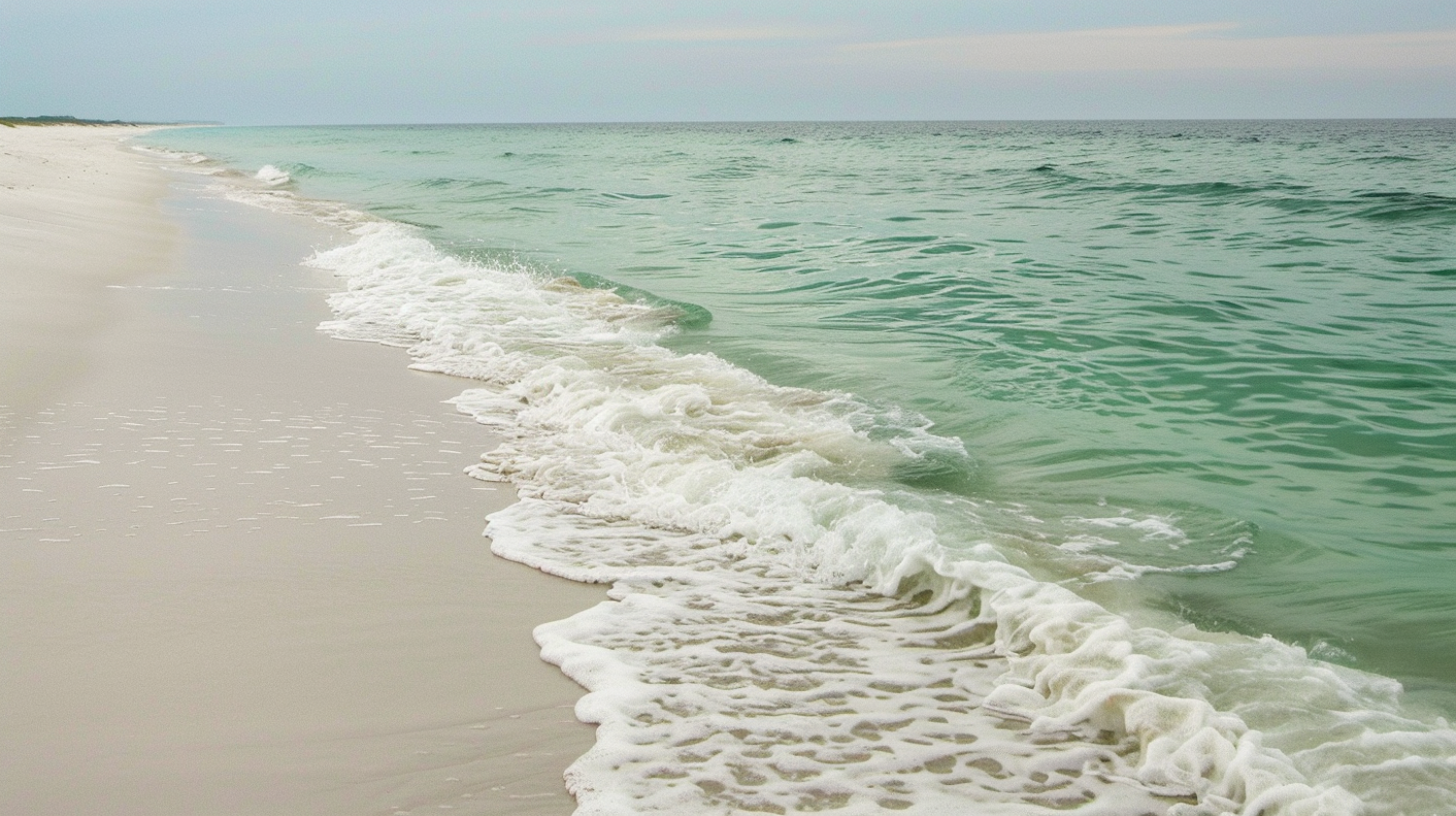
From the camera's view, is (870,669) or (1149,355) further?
(1149,355)

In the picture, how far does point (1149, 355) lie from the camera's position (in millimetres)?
7680

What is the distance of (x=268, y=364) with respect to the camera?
23.2 feet

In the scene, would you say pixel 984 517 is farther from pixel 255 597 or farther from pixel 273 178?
pixel 273 178

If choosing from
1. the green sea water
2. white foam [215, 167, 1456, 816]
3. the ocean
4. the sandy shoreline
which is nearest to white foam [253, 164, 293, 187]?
the green sea water

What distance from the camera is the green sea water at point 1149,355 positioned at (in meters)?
4.12

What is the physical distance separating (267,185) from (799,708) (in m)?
29.0

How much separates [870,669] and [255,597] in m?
2.09

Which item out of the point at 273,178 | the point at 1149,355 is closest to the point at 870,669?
the point at 1149,355

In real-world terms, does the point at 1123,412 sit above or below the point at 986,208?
below

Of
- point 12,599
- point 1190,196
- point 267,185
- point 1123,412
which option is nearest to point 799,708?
point 12,599

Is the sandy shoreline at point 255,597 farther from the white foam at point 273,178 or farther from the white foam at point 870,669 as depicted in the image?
the white foam at point 273,178

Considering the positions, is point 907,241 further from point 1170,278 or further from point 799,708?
point 799,708

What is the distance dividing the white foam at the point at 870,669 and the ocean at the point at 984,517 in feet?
0.04

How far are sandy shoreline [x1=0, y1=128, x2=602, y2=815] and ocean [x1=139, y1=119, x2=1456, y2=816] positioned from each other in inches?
10.6
